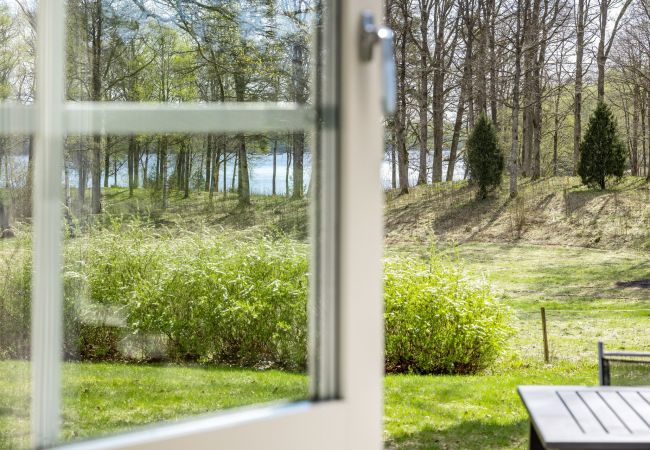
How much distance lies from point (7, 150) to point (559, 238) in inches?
207

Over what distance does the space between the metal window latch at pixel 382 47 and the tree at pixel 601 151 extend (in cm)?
576

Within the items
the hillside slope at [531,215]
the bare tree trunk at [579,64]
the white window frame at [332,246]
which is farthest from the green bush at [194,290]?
the bare tree trunk at [579,64]

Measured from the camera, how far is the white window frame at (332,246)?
88cm

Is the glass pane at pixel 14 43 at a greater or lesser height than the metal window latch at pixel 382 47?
greater

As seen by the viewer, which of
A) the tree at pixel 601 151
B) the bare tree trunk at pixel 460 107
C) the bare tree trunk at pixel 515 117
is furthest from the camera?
the bare tree trunk at pixel 460 107

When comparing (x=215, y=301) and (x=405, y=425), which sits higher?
(x=215, y=301)

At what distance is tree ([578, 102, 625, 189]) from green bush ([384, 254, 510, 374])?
6.66 ft

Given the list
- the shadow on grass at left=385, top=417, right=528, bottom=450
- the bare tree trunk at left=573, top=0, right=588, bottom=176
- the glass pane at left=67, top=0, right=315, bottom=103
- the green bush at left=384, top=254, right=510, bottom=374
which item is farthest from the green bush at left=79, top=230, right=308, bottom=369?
the bare tree trunk at left=573, top=0, right=588, bottom=176

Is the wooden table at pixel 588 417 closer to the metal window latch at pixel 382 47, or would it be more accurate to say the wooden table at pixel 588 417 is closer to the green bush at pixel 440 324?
the metal window latch at pixel 382 47

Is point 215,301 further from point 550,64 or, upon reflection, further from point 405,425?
point 550,64

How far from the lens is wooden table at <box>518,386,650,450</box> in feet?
4.52

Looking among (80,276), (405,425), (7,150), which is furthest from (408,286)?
(7,150)

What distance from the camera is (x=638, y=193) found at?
6.37 metres

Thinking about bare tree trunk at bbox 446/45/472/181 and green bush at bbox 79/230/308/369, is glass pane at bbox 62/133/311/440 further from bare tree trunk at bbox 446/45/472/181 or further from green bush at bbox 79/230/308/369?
bare tree trunk at bbox 446/45/472/181
